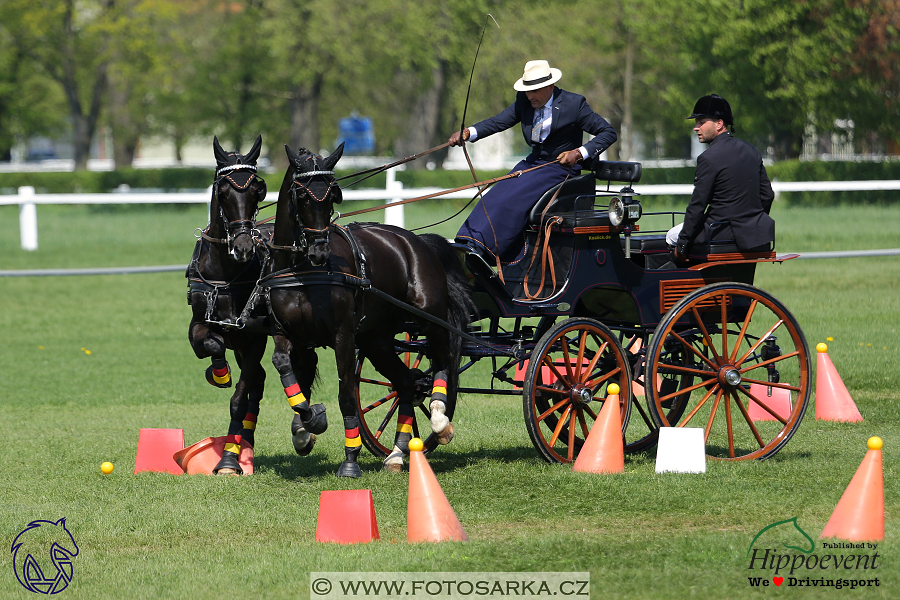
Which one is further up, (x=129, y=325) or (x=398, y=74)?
(x=398, y=74)

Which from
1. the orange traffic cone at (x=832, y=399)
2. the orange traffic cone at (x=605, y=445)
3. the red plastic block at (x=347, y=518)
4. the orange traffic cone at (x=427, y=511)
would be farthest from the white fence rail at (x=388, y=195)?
the orange traffic cone at (x=427, y=511)

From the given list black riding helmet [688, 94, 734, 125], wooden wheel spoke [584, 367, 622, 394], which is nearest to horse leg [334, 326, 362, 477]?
wooden wheel spoke [584, 367, 622, 394]

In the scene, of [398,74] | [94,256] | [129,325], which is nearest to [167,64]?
[398,74]

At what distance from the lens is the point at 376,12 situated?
3866 centimetres

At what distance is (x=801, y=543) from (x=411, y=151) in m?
38.1

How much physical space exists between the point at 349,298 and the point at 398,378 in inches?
40.0

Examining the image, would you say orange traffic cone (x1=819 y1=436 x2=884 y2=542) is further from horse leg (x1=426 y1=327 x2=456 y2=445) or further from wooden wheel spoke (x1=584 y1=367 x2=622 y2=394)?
horse leg (x1=426 y1=327 x2=456 y2=445)

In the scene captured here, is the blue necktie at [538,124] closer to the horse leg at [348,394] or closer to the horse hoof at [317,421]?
the horse leg at [348,394]

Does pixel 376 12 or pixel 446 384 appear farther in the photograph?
pixel 376 12

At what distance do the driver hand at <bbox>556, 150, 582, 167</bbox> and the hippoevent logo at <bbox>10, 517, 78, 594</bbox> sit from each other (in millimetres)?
3950

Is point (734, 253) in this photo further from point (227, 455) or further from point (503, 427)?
A: point (227, 455)

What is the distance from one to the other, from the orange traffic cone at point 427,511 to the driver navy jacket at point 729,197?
9.41ft

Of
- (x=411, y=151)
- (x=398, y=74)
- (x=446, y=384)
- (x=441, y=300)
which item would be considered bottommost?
(x=446, y=384)

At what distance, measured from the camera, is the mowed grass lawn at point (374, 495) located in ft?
17.5
